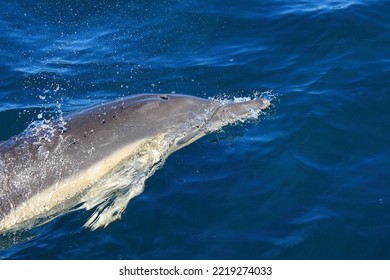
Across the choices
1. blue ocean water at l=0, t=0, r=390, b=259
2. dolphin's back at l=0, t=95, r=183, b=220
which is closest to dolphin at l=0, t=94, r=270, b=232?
dolphin's back at l=0, t=95, r=183, b=220

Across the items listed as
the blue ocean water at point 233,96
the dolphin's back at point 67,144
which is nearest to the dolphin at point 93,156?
the dolphin's back at point 67,144

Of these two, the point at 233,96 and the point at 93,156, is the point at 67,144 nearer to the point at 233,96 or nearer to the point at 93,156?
the point at 93,156

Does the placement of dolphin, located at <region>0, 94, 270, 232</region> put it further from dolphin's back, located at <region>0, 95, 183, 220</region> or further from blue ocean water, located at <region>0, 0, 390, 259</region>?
blue ocean water, located at <region>0, 0, 390, 259</region>

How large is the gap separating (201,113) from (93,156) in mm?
2503

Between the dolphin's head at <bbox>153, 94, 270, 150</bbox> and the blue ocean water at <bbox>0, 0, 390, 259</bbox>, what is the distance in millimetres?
225

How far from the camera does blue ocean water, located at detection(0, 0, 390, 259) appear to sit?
386 inches

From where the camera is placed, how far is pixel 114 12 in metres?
18.2

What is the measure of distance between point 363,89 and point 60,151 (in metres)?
6.62

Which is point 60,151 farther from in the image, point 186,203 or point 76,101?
point 76,101

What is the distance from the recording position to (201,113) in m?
12.4

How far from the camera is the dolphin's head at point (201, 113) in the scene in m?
12.0

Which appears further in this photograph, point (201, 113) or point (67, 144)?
point (201, 113)

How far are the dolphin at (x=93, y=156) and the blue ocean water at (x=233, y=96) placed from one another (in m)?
0.28

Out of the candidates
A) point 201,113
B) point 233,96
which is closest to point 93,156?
point 201,113
